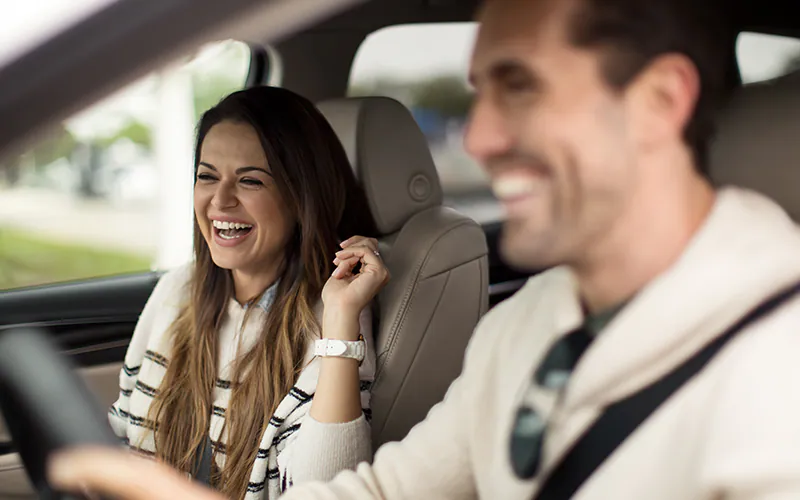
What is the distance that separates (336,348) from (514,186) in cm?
79

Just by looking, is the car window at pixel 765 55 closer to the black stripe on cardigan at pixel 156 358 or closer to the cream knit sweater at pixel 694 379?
the cream knit sweater at pixel 694 379

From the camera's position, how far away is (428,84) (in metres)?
1.79

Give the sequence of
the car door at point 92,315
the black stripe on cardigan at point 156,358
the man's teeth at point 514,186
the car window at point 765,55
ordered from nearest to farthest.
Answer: the man's teeth at point 514,186
the car window at point 765,55
the black stripe on cardigan at point 156,358
the car door at point 92,315

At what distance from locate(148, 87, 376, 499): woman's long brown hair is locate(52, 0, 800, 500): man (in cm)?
85

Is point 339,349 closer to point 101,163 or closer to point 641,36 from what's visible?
point 641,36

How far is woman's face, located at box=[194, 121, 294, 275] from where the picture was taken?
5.51 ft

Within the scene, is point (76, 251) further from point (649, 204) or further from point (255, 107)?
point (649, 204)

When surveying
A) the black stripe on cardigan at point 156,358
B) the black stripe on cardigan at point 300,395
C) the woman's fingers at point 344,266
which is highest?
the woman's fingers at point 344,266

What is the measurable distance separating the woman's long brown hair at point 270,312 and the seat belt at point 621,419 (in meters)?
0.84

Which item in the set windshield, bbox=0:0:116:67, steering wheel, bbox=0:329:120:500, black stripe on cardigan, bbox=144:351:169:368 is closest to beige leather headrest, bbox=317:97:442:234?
black stripe on cardigan, bbox=144:351:169:368

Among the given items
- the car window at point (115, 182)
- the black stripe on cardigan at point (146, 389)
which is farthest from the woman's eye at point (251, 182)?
the black stripe on cardigan at point (146, 389)

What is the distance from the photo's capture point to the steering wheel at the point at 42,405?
985 millimetres

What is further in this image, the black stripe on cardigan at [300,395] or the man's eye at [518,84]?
the black stripe on cardigan at [300,395]

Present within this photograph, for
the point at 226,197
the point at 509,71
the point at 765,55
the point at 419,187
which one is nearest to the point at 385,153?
the point at 419,187
